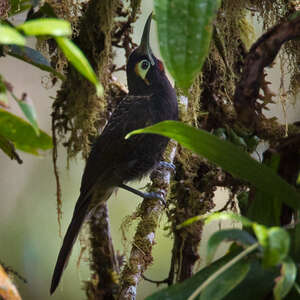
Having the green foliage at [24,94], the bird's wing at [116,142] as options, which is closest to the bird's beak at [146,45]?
the bird's wing at [116,142]

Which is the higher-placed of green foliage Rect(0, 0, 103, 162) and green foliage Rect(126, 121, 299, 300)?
green foliage Rect(0, 0, 103, 162)

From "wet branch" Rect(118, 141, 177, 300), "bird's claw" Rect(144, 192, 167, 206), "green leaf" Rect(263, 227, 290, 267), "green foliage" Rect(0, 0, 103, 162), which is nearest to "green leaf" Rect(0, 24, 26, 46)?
"green foliage" Rect(0, 0, 103, 162)

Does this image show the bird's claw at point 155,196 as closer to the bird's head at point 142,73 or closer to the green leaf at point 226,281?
the bird's head at point 142,73

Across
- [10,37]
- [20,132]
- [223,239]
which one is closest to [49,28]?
[10,37]

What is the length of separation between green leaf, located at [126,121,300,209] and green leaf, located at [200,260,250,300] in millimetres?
180

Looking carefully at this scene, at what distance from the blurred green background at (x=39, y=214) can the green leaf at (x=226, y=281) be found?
228cm

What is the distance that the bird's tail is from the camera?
5.19ft

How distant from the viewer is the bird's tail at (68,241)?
1.58 metres

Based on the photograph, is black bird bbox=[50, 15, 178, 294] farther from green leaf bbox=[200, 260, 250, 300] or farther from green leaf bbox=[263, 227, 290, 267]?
green leaf bbox=[263, 227, 290, 267]

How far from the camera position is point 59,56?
5.98 ft

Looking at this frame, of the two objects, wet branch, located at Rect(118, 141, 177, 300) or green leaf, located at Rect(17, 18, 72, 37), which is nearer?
green leaf, located at Rect(17, 18, 72, 37)

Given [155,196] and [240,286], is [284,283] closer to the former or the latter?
[240,286]

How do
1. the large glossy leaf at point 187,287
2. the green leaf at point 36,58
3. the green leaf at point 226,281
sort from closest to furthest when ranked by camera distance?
the green leaf at point 226,281 → the large glossy leaf at point 187,287 → the green leaf at point 36,58

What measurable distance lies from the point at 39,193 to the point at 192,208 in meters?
1.49
